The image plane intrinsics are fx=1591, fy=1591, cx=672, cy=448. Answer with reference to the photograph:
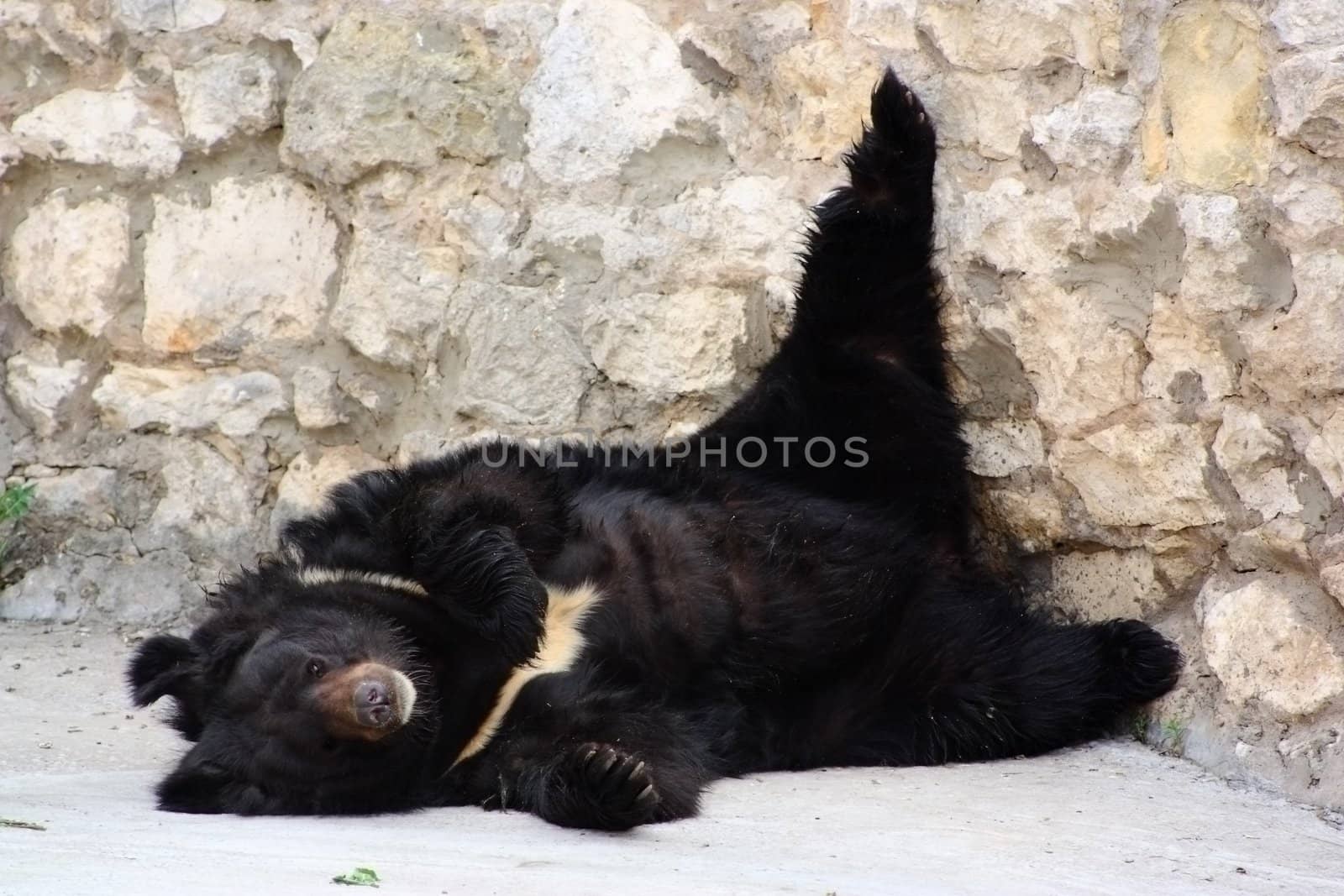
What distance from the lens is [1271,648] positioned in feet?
10.8

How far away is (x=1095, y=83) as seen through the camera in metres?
3.50

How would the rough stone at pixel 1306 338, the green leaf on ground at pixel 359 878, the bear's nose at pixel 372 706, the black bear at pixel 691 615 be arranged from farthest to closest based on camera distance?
Result: the black bear at pixel 691 615, the bear's nose at pixel 372 706, the rough stone at pixel 1306 338, the green leaf on ground at pixel 359 878

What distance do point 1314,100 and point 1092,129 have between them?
21.2 inches

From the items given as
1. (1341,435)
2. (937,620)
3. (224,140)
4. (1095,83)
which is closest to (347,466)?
(224,140)

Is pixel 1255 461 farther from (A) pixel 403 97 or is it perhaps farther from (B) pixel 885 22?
(A) pixel 403 97

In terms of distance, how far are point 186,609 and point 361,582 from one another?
123 centimetres

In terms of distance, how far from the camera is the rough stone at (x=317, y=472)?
4621 millimetres

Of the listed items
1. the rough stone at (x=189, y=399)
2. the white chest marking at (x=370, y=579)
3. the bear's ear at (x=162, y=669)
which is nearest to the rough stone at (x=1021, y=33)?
the white chest marking at (x=370, y=579)

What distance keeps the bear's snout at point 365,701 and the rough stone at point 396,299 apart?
136 cm

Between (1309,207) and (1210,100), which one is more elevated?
(1210,100)

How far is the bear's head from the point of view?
326 cm

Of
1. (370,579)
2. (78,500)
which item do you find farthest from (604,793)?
(78,500)

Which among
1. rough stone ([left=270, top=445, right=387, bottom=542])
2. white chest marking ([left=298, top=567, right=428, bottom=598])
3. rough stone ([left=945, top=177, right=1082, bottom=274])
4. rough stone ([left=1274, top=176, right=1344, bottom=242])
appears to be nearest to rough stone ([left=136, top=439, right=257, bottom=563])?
rough stone ([left=270, top=445, right=387, bottom=542])

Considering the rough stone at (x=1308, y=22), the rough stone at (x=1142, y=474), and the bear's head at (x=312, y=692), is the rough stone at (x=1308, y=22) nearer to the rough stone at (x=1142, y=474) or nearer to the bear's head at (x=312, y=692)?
the rough stone at (x=1142, y=474)
